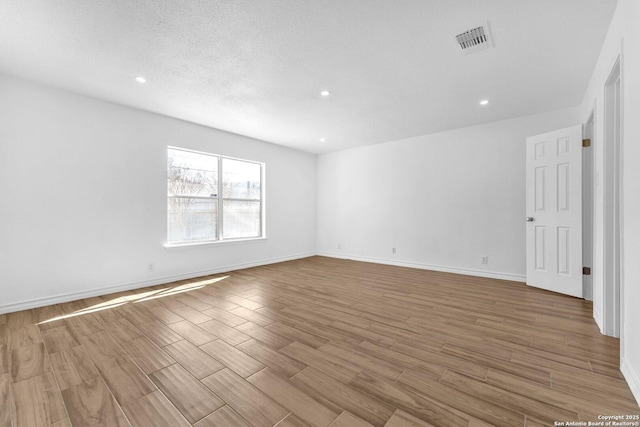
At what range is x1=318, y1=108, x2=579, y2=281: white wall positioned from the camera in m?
4.21

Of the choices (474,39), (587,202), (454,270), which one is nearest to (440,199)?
(454,270)

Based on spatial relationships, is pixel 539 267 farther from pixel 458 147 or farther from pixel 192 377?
pixel 192 377

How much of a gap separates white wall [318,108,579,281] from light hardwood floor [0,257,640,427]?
1306mm

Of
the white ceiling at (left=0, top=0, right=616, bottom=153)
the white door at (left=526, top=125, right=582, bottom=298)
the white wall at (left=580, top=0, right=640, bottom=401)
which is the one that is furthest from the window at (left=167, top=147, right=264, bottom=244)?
the white wall at (left=580, top=0, right=640, bottom=401)

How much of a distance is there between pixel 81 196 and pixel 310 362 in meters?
3.57

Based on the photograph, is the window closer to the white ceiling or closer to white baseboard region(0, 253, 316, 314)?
white baseboard region(0, 253, 316, 314)

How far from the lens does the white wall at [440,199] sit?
13.8ft

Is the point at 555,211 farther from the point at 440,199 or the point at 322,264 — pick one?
the point at 322,264

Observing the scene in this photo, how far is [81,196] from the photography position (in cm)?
336

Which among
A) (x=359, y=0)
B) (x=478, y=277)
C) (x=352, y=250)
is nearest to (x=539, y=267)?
(x=478, y=277)

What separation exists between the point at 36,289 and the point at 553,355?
202 inches

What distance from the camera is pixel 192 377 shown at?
171 centimetres

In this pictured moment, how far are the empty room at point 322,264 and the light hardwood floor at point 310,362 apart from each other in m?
0.02

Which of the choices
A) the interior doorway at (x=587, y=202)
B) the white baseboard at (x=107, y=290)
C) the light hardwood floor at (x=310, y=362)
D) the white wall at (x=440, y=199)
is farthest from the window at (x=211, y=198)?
the interior doorway at (x=587, y=202)
